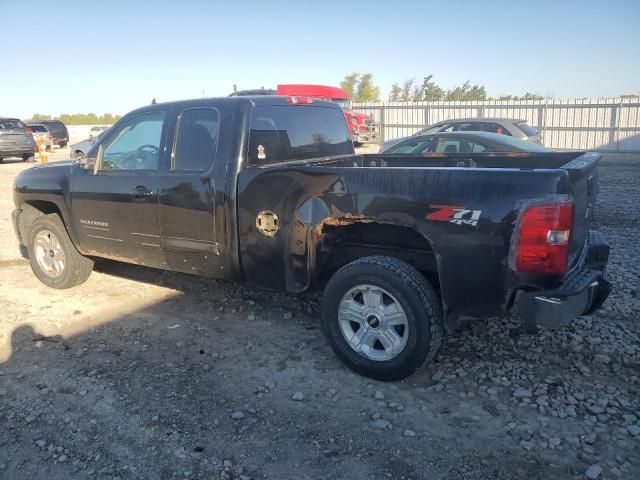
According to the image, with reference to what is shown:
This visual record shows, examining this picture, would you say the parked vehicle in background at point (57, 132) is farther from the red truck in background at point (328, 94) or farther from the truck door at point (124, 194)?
the truck door at point (124, 194)

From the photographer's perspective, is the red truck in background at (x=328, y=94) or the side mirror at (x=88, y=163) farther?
the red truck in background at (x=328, y=94)

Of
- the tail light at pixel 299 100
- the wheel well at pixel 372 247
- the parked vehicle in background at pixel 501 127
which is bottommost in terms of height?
the wheel well at pixel 372 247

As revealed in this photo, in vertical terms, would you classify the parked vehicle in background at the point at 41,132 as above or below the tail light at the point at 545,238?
above

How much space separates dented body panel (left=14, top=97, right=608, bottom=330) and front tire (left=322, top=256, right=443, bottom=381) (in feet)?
0.57

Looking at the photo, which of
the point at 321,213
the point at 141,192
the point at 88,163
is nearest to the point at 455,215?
the point at 321,213

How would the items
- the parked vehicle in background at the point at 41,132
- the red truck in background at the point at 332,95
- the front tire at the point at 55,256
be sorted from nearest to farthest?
the front tire at the point at 55,256, the red truck in background at the point at 332,95, the parked vehicle in background at the point at 41,132

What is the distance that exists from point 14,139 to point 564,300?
2218cm

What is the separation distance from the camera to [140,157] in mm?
4656

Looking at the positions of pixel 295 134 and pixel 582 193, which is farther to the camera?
pixel 295 134

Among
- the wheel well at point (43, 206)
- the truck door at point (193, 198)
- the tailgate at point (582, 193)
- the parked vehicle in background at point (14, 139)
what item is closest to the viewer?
the tailgate at point (582, 193)

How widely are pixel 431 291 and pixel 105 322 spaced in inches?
116

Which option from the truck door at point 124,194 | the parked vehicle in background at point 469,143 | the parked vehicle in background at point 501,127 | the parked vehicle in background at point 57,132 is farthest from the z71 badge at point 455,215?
the parked vehicle in background at point 57,132

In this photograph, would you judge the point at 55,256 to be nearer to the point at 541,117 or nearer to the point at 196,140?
the point at 196,140

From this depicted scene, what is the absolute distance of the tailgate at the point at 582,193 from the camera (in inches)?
126
